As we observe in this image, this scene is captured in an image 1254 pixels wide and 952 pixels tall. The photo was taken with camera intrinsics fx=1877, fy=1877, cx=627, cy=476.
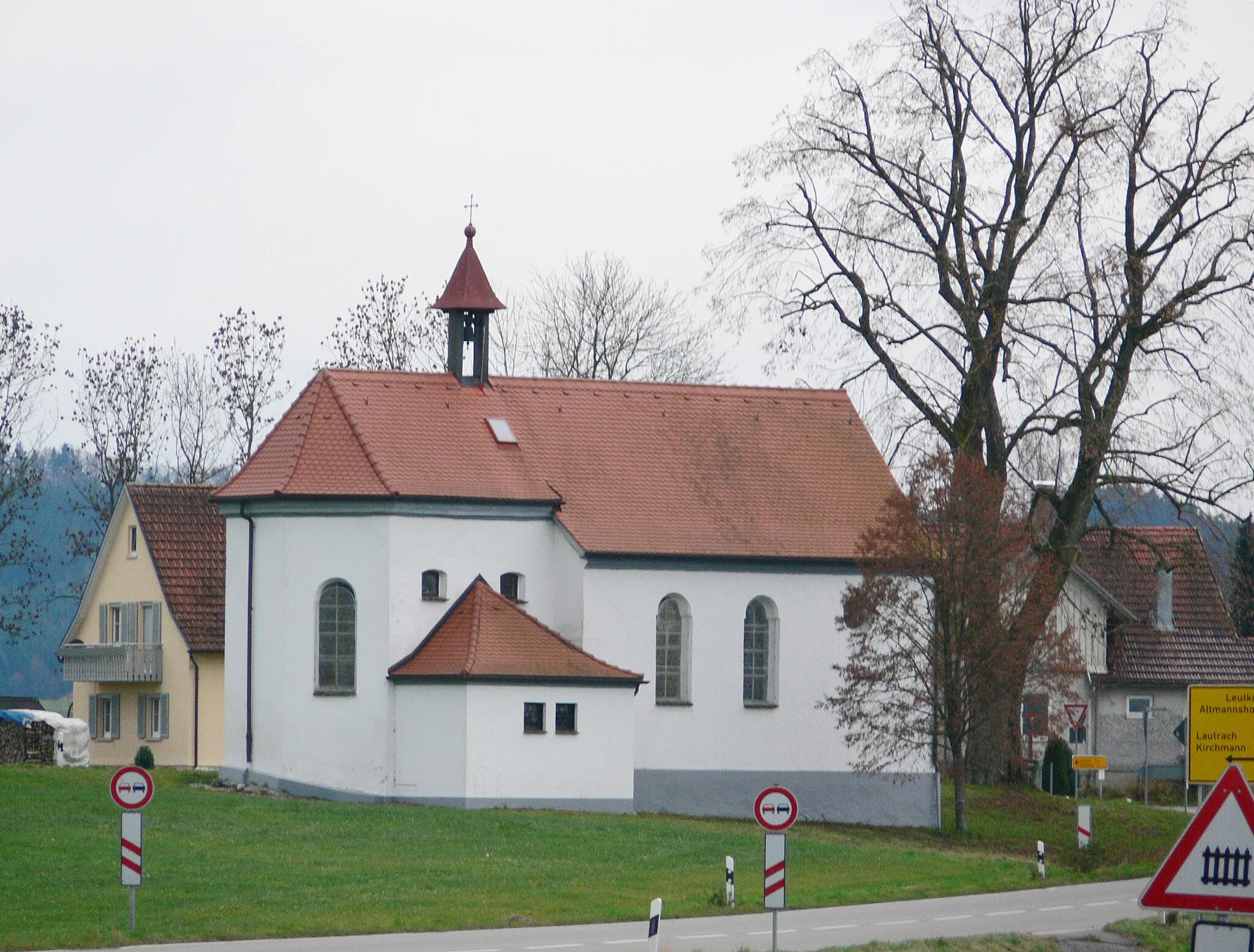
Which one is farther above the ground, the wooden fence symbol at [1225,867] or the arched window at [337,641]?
the arched window at [337,641]

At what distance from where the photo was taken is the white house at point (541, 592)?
35.2m

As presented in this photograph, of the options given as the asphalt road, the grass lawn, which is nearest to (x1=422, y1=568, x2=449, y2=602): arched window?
the grass lawn

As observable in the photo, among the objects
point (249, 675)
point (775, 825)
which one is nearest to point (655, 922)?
point (775, 825)

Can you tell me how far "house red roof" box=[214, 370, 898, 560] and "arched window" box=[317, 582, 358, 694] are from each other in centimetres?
214

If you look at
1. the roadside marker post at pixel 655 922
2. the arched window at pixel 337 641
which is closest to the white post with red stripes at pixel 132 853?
the roadside marker post at pixel 655 922

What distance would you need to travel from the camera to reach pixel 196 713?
4938 centimetres

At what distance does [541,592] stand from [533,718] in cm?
344

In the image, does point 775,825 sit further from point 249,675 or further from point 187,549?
point 187,549

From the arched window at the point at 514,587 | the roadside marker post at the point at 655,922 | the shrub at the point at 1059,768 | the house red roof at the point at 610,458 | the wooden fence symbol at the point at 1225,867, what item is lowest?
the shrub at the point at 1059,768

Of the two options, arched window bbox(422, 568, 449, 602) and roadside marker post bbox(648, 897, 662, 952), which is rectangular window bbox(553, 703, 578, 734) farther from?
roadside marker post bbox(648, 897, 662, 952)

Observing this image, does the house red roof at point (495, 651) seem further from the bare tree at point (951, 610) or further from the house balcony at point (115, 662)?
the house balcony at point (115, 662)

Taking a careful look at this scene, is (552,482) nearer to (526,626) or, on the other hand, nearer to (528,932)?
(526,626)

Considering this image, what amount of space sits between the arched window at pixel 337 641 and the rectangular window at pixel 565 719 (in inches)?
157

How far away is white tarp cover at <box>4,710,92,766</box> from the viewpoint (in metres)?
44.7
